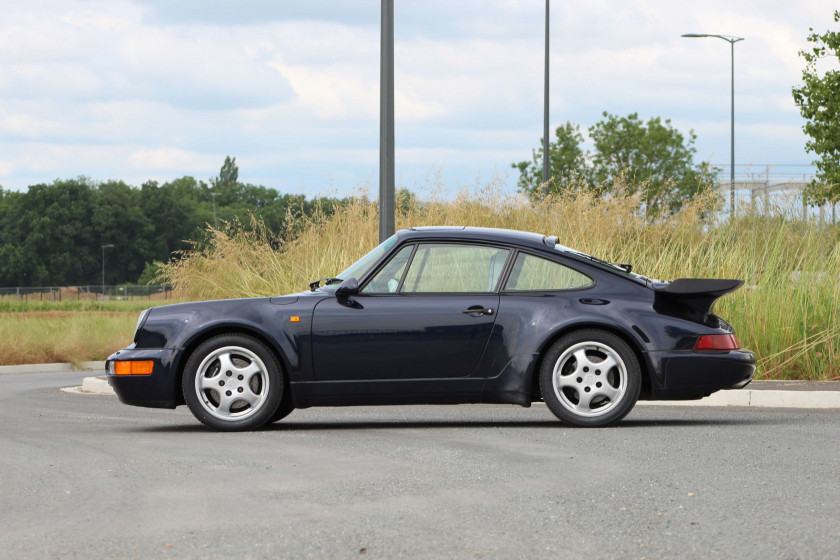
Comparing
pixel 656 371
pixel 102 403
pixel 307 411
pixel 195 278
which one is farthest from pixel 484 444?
pixel 195 278

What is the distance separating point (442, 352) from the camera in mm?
8453

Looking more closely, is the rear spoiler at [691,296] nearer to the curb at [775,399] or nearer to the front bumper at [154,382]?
the curb at [775,399]

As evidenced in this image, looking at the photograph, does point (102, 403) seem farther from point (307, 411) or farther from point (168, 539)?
point (168, 539)

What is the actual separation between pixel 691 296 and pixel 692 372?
1.80 ft

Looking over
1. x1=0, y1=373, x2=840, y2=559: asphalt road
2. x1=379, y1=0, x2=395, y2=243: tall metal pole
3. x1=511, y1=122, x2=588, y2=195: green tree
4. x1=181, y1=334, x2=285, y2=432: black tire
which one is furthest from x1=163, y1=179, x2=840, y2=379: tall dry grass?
x1=511, y1=122, x2=588, y2=195: green tree

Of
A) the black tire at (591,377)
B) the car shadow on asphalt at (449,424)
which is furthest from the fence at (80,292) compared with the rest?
the black tire at (591,377)

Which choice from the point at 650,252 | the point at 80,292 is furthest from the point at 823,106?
the point at 80,292

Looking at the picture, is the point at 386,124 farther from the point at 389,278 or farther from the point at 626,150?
the point at 626,150

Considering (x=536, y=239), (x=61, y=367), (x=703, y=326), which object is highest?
(x=536, y=239)

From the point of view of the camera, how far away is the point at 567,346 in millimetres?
8398

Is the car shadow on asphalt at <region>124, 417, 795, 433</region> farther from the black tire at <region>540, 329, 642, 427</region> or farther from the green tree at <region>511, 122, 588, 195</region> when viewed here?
the green tree at <region>511, 122, 588, 195</region>

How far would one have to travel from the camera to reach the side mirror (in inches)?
333

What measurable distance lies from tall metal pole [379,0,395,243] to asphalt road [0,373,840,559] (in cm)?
445

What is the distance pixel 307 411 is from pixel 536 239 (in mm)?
2966
